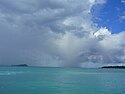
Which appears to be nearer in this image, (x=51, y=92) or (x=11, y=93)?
(x=11, y=93)

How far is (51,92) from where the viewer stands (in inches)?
1293

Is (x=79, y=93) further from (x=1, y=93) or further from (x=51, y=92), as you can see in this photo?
(x=1, y=93)

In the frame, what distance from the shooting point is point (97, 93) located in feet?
108

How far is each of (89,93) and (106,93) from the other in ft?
8.22

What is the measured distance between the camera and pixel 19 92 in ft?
104

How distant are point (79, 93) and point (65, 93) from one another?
199 centimetres

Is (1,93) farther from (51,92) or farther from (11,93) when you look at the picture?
(51,92)

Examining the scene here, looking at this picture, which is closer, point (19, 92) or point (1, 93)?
point (1, 93)

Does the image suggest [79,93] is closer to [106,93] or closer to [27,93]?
[106,93]

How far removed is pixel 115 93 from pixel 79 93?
5176mm

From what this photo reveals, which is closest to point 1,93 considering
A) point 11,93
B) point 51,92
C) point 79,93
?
point 11,93

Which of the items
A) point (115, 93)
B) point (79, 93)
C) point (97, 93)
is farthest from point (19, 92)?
point (115, 93)

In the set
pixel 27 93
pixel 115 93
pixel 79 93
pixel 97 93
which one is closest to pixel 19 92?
pixel 27 93

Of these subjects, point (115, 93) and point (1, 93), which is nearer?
point (1, 93)
